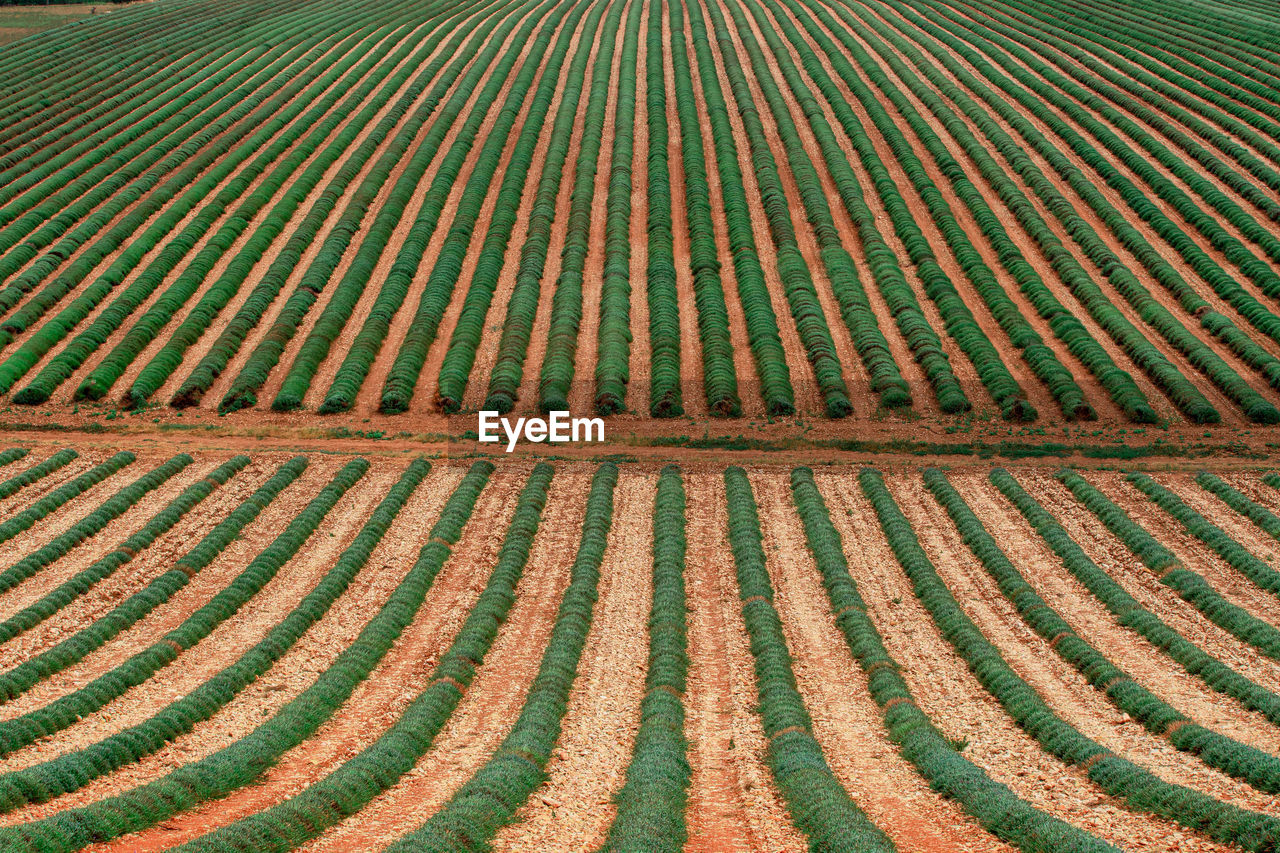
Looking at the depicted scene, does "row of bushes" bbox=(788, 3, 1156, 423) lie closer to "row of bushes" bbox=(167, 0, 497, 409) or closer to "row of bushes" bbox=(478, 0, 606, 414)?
"row of bushes" bbox=(478, 0, 606, 414)

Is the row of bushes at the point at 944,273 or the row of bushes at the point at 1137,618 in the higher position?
the row of bushes at the point at 944,273

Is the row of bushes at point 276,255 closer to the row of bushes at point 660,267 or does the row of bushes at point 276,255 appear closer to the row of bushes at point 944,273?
the row of bushes at point 660,267

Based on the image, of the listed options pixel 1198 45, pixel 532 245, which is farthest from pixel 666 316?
pixel 1198 45

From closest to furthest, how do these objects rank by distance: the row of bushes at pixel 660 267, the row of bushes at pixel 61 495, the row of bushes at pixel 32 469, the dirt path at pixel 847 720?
the dirt path at pixel 847 720
the row of bushes at pixel 61 495
the row of bushes at pixel 32 469
the row of bushes at pixel 660 267

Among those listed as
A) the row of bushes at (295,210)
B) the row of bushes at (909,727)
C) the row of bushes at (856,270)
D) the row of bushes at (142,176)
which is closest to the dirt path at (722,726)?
the row of bushes at (909,727)

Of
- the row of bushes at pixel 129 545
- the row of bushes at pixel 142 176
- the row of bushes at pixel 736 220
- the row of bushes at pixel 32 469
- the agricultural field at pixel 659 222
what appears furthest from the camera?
the row of bushes at pixel 142 176

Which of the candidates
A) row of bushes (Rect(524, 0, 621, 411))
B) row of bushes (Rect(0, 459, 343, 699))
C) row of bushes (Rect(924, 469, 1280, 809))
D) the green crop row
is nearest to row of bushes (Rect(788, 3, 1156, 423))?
row of bushes (Rect(924, 469, 1280, 809))

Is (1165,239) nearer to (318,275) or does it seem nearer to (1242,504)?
(1242,504)

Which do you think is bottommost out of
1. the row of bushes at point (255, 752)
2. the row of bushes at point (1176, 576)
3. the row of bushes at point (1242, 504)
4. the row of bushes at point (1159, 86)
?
the row of bushes at point (255, 752)
